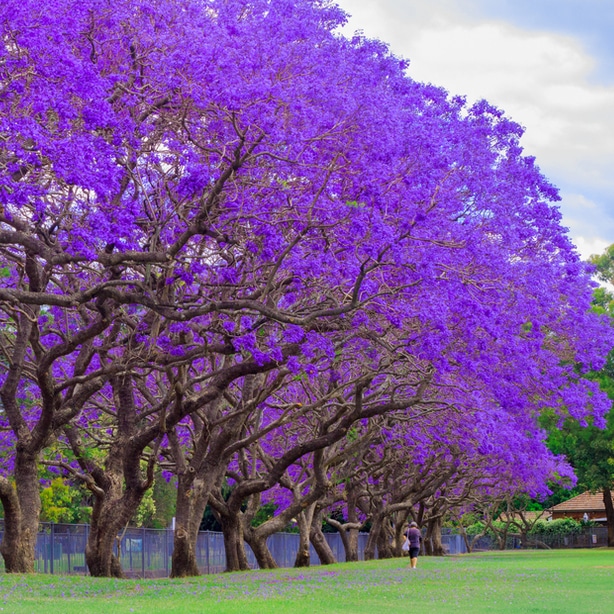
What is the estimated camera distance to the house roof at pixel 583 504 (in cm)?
8900

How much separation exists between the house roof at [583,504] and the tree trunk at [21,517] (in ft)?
242

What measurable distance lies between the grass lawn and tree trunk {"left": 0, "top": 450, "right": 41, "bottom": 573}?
3.04 feet

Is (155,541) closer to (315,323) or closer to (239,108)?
(315,323)

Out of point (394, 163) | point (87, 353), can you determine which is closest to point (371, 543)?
point (87, 353)

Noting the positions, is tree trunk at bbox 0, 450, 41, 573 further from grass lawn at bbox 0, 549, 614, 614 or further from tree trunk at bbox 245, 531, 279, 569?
tree trunk at bbox 245, 531, 279, 569

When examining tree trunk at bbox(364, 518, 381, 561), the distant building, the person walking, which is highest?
the distant building

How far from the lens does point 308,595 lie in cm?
1767

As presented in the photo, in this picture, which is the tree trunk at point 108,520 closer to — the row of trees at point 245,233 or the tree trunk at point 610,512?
the row of trees at point 245,233

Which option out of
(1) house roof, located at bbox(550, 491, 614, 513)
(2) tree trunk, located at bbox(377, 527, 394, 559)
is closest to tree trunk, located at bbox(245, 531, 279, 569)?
(2) tree trunk, located at bbox(377, 527, 394, 559)

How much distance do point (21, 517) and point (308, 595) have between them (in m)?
6.39

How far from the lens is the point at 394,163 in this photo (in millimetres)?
17469

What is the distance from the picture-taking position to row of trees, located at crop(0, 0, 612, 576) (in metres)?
15.2

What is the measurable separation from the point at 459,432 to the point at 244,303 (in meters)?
15.3

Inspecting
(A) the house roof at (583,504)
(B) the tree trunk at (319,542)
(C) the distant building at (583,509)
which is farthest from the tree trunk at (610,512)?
(A) the house roof at (583,504)
